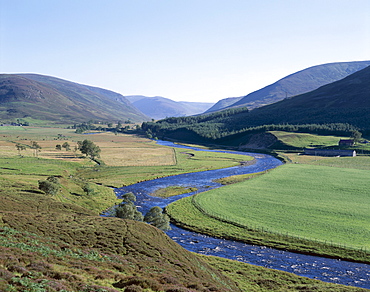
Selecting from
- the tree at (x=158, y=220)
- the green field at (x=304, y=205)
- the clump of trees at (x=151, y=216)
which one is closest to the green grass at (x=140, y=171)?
the green field at (x=304, y=205)

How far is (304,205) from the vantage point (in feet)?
244

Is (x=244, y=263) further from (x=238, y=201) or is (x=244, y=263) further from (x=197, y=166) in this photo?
(x=197, y=166)

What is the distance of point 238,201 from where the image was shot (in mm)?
79875

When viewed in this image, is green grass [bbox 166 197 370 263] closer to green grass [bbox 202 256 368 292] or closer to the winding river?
the winding river

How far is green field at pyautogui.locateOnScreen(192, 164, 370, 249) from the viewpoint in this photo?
5897 centimetres

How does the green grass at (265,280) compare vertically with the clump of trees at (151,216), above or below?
below

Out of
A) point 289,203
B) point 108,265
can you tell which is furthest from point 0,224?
point 289,203

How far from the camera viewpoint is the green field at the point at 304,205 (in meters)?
59.0

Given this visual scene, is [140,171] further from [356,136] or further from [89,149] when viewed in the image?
[356,136]

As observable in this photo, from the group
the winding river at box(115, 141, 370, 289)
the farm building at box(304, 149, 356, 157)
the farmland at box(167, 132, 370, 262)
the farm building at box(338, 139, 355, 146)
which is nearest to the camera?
the winding river at box(115, 141, 370, 289)

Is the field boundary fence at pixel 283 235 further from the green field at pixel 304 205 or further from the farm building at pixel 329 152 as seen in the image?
the farm building at pixel 329 152

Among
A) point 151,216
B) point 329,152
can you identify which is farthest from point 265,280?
point 329,152

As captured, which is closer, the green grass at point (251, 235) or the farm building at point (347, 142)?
the green grass at point (251, 235)

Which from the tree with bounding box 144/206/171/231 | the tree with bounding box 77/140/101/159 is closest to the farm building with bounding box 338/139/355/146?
the tree with bounding box 77/140/101/159
